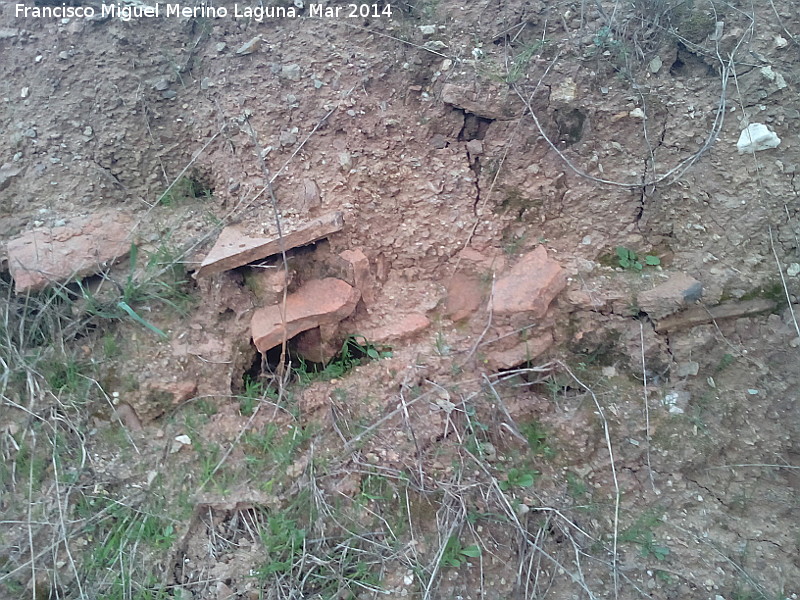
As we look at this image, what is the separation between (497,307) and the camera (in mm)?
2045

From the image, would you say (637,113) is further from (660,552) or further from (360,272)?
(660,552)

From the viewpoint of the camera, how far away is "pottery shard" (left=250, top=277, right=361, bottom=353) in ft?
6.73

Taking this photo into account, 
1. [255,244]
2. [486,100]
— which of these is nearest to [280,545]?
[255,244]

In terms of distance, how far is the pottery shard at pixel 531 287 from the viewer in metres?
2.01

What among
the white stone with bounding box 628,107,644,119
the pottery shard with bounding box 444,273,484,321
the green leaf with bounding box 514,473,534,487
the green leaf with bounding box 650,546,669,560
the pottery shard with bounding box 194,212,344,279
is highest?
the white stone with bounding box 628,107,644,119

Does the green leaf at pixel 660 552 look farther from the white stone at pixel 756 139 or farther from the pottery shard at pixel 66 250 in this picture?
the pottery shard at pixel 66 250

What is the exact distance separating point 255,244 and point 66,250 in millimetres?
682

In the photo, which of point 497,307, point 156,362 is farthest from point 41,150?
point 497,307

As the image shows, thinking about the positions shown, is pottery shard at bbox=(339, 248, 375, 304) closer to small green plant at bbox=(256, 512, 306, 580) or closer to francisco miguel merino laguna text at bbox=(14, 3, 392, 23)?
small green plant at bbox=(256, 512, 306, 580)

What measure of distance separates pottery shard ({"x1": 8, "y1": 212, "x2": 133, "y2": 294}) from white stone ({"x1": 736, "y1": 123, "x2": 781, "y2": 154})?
2117 mm

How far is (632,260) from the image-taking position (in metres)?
2.12

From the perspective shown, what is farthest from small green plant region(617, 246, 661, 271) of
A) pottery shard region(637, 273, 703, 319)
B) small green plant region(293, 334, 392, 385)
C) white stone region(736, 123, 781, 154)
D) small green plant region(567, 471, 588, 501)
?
small green plant region(293, 334, 392, 385)

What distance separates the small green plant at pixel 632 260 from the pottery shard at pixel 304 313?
2.97 ft

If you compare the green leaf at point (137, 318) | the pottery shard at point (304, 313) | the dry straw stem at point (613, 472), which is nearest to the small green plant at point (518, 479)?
the dry straw stem at point (613, 472)
